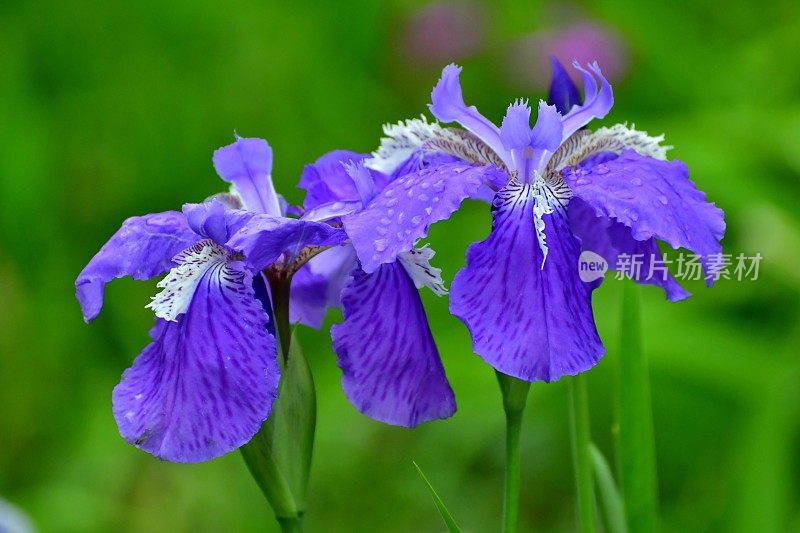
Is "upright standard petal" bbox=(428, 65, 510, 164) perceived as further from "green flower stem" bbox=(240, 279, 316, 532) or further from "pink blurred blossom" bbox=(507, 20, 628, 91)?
"pink blurred blossom" bbox=(507, 20, 628, 91)

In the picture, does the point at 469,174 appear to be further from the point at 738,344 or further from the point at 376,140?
the point at 376,140

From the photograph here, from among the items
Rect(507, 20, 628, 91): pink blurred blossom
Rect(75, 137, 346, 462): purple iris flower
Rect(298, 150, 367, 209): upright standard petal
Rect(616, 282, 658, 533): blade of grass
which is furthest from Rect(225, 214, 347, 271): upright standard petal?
Rect(507, 20, 628, 91): pink blurred blossom

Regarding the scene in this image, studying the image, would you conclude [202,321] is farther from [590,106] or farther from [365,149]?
[365,149]

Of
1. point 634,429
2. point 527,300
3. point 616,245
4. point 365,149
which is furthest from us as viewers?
point 365,149

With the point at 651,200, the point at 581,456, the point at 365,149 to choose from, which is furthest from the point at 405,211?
the point at 365,149

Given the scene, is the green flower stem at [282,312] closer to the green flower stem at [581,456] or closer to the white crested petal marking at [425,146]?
the white crested petal marking at [425,146]
